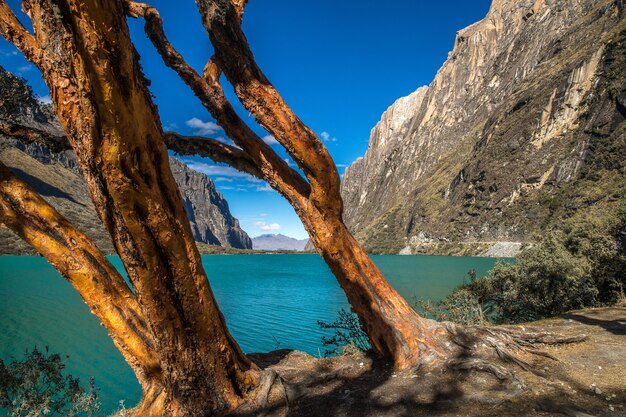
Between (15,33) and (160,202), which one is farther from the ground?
(15,33)

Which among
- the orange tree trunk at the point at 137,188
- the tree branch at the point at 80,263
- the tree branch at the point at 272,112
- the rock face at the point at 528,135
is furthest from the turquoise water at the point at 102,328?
the rock face at the point at 528,135

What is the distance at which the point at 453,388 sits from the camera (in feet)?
15.5

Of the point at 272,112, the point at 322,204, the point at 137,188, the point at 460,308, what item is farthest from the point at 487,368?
the point at 460,308

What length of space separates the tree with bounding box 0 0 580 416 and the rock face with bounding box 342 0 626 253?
46608mm

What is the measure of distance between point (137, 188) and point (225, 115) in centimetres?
304

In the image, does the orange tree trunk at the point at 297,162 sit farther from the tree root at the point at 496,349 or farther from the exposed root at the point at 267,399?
the exposed root at the point at 267,399

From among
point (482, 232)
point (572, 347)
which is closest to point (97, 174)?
point (572, 347)

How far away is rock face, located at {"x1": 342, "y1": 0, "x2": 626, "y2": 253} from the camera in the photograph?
8388cm

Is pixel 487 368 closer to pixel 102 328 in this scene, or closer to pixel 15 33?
pixel 15 33

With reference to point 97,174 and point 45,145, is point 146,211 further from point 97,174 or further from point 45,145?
point 45,145

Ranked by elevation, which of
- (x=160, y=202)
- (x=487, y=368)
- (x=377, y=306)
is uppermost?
(x=160, y=202)

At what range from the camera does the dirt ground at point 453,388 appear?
4.21 meters

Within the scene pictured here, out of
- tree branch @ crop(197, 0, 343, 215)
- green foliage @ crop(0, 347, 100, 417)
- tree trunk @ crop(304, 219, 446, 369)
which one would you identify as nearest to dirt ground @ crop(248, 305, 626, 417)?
tree trunk @ crop(304, 219, 446, 369)

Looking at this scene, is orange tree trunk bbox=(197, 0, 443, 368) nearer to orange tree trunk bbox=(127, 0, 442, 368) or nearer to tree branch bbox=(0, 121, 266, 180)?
orange tree trunk bbox=(127, 0, 442, 368)
